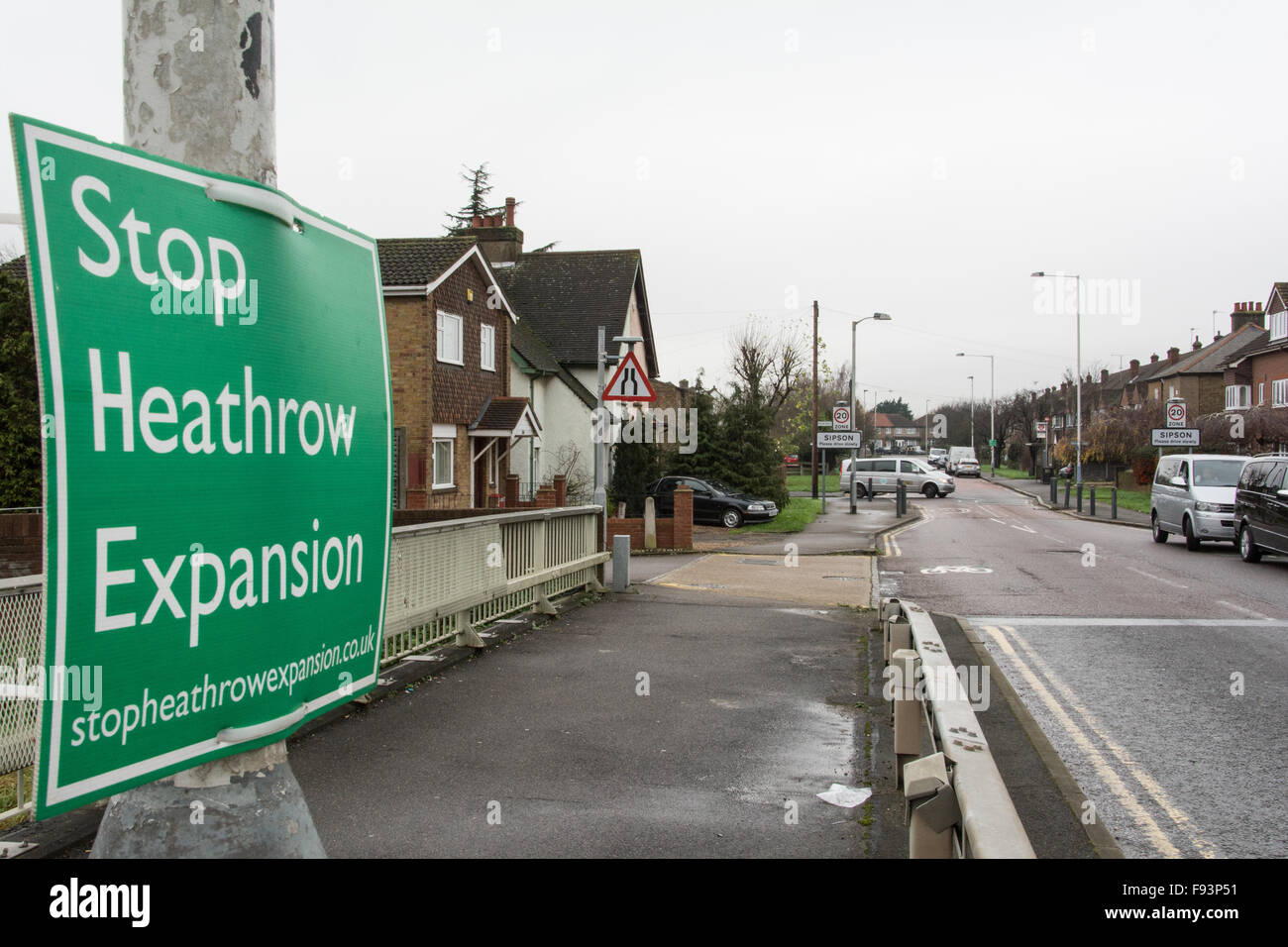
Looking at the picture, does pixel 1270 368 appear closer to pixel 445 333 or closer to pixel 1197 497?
pixel 1197 497

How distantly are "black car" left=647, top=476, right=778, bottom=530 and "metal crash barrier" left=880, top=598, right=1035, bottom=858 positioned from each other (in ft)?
75.4

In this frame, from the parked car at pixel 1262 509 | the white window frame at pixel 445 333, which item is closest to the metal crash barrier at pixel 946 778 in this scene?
the parked car at pixel 1262 509

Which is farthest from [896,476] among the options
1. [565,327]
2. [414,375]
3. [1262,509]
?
[1262,509]

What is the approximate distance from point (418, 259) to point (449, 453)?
4818mm

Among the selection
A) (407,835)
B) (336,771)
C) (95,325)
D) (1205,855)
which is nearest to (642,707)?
(336,771)

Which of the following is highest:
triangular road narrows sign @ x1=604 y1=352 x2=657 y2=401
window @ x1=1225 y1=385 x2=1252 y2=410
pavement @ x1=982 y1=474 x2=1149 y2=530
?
window @ x1=1225 y1=385 x2=1252 y2=410

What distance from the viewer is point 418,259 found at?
25078mm

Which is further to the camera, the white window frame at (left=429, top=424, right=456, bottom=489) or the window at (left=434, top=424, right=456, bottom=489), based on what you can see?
the window at (left=434, top=424, right=456, bottom=489)

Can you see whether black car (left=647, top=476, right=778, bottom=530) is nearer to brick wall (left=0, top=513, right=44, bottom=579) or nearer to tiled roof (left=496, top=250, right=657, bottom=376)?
tiled roof (left=496, top=250, right=657, bottom=376)

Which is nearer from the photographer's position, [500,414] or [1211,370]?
[500,414]

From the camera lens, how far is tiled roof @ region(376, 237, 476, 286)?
23703 mm

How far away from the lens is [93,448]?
1.75 m

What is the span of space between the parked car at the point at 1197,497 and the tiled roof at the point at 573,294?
720 inches

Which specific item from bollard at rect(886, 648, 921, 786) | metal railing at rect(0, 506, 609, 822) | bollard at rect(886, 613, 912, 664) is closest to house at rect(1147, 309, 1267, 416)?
metal railing at rect(0, 506, 609, 822)
